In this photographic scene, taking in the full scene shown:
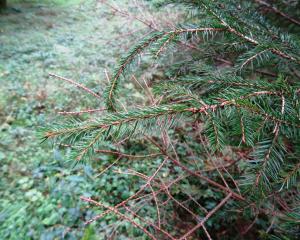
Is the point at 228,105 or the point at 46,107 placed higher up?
the point at 228,105

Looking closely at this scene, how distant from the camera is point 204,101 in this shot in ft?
2.98

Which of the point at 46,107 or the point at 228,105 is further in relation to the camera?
the point at 46,107

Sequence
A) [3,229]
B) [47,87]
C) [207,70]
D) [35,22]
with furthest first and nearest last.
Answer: [35,22] < [47,87] < [3,229] < [207,70]

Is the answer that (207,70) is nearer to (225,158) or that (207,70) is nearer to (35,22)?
(225,158)

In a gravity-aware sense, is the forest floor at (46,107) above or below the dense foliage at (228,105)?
below

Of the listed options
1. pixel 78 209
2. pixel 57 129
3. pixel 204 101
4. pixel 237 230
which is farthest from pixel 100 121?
pixel 237 230

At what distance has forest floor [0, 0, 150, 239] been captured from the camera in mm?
2453

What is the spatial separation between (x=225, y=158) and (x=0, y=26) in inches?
212

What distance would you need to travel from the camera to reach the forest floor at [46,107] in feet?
8.05

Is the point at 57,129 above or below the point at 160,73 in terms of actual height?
above

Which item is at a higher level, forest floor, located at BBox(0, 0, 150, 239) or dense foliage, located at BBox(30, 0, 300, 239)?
dense foliage, located at BBox(30, 0, 300, 239)

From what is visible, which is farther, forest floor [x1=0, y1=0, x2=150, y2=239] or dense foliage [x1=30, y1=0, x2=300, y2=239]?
forest floor [x1=0, y1=0, x2=150, y2=239]

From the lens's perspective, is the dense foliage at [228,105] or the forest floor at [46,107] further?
the forest floor at [46,107]

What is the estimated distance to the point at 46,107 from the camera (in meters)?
3.75
